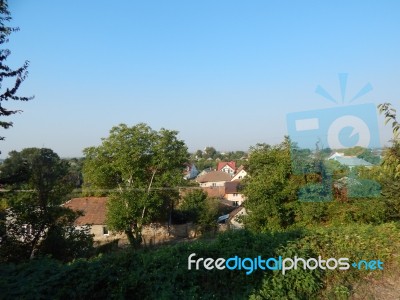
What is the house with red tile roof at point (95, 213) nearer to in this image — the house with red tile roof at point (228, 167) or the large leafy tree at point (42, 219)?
the large leafy tree at point (42, 219)

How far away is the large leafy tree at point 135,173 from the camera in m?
21.1

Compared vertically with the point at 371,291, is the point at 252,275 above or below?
above

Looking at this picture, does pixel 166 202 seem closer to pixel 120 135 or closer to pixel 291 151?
pixel 120 135

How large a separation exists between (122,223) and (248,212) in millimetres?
10427

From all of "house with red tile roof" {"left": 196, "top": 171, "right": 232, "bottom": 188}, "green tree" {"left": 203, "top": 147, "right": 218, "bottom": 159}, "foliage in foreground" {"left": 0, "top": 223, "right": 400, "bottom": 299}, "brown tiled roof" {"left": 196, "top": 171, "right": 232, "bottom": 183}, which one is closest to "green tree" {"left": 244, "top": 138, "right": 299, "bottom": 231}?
"foliage in foreground" {"left": 0, "top": 223, "right": 400, "bottom": 299}

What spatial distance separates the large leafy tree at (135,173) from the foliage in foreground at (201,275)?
16715 millimetres

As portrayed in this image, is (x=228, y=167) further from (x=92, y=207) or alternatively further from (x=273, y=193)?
(x=273, y=193)

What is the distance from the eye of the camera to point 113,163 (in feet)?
70.8

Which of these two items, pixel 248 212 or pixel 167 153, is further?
pixel 167 153

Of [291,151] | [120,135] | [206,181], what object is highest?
[120,135]

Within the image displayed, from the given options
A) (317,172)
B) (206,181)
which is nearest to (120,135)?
(317,172)

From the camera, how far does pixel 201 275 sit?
442 centimetres

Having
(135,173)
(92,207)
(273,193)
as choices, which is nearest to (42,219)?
(273,193)

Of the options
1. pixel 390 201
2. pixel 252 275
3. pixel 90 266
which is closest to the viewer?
pixel 90 266
